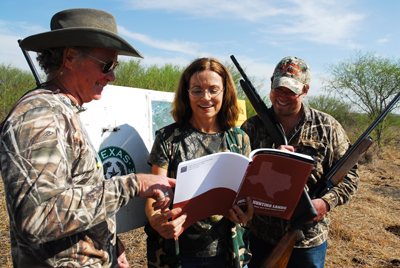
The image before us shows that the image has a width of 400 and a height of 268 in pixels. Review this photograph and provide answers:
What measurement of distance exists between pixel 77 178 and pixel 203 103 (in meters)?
1.11

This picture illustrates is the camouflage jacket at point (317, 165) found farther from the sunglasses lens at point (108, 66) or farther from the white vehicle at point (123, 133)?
the sunglasses lens at point (108, 66)

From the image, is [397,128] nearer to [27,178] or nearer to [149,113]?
[149,113]

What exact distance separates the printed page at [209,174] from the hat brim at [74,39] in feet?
2.78

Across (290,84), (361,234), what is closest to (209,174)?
(290,84)

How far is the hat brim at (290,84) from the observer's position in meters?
2.44

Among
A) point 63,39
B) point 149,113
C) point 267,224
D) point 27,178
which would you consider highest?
point 63,39

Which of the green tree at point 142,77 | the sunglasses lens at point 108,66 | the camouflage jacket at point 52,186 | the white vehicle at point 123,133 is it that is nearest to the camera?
the camouflage jacket at point 52,186

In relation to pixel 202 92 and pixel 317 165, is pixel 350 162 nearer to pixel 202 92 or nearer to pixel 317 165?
pixel 317 165

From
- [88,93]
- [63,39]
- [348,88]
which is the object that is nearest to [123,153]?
[88,93]

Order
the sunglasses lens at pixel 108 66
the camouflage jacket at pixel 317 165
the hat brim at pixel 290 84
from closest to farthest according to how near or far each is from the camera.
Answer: the sunglasses lens at pixel 108 66, the camouflage jacket at pixel 317 165, the hat brim at pixel 290 84

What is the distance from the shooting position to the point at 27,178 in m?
1.03

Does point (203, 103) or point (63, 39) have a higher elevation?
point (63, 39)

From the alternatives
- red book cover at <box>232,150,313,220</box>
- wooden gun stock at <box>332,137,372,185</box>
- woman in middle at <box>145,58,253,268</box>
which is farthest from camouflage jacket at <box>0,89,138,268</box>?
wooden gun stock at <box>332,137,372,185</box>

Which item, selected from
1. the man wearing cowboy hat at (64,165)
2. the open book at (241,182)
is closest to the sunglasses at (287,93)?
the open book at (241,182)
